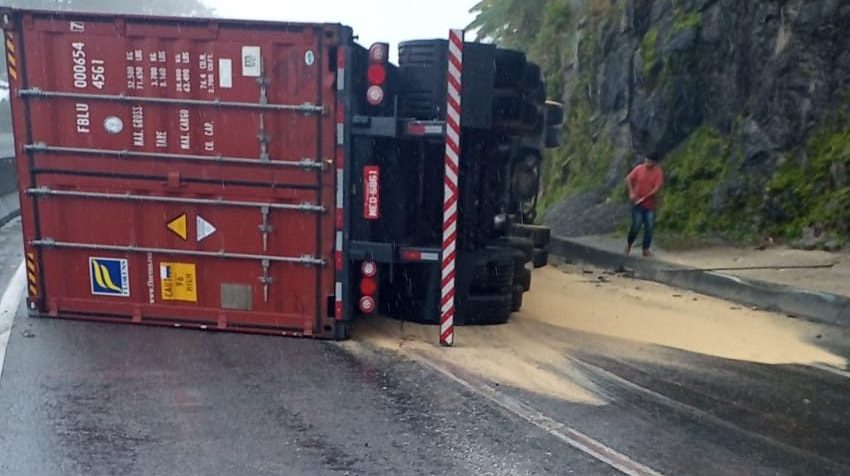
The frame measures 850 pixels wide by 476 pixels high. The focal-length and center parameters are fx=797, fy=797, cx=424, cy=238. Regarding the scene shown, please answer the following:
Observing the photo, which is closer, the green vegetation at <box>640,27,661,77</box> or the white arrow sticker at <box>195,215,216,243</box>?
the white arrow sticker at <box>195,215,216,243</box>

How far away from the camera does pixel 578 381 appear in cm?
609

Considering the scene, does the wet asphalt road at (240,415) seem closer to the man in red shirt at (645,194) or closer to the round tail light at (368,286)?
the round tail light at (368,286)

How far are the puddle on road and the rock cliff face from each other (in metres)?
3.19

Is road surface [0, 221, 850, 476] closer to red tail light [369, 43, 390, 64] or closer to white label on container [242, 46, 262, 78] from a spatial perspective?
white label on container [242, 46, 262, 78]

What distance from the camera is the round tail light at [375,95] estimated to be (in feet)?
22.2

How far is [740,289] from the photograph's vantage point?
32.0ft

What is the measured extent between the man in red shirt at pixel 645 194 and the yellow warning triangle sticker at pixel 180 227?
296 inches

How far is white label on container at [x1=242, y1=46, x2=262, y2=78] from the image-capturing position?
21.9ft

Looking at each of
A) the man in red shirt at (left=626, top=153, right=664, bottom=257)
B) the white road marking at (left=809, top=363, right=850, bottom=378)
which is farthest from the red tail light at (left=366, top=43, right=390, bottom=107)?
the man in red shirt at (left=626, top=153, right=664, bottom=257)

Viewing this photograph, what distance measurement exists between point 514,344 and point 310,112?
270 cm

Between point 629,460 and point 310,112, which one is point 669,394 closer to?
point 629,460

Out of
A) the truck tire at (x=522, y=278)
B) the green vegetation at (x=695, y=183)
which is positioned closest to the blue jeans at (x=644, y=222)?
the green vegetation at (x=695, y=183)

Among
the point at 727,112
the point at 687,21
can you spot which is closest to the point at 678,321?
the point at 727,112

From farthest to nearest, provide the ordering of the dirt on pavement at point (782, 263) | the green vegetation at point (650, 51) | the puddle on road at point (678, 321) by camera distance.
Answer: the green vegetation at point (650, 51)
the dirt on pavement at point (782, 263)
the puddle on road at point (678, 321)
